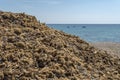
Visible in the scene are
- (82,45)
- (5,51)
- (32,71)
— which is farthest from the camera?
(82,45)

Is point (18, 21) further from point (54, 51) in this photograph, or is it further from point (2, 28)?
point (54, 51)

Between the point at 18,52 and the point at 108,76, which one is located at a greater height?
the point at 18,52

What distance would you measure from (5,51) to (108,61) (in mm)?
2896

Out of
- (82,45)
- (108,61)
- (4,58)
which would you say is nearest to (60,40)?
(82,45)

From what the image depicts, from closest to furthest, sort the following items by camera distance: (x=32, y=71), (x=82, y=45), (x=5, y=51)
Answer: (x=32, y=71) < (x=5, y=51) < (x=82, y=45)

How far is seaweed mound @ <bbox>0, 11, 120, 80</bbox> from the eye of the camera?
6926mm

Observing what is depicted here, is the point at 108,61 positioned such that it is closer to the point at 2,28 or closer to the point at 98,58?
the point at 98,58

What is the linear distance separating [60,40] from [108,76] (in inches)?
65.3

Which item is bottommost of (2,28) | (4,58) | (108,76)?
(108,76)

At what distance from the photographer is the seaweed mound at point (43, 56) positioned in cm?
693

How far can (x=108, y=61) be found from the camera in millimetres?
8797

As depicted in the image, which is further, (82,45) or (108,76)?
(82,45)

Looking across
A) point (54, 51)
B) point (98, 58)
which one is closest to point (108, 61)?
point (98, 58)

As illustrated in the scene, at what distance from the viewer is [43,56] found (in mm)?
7449
